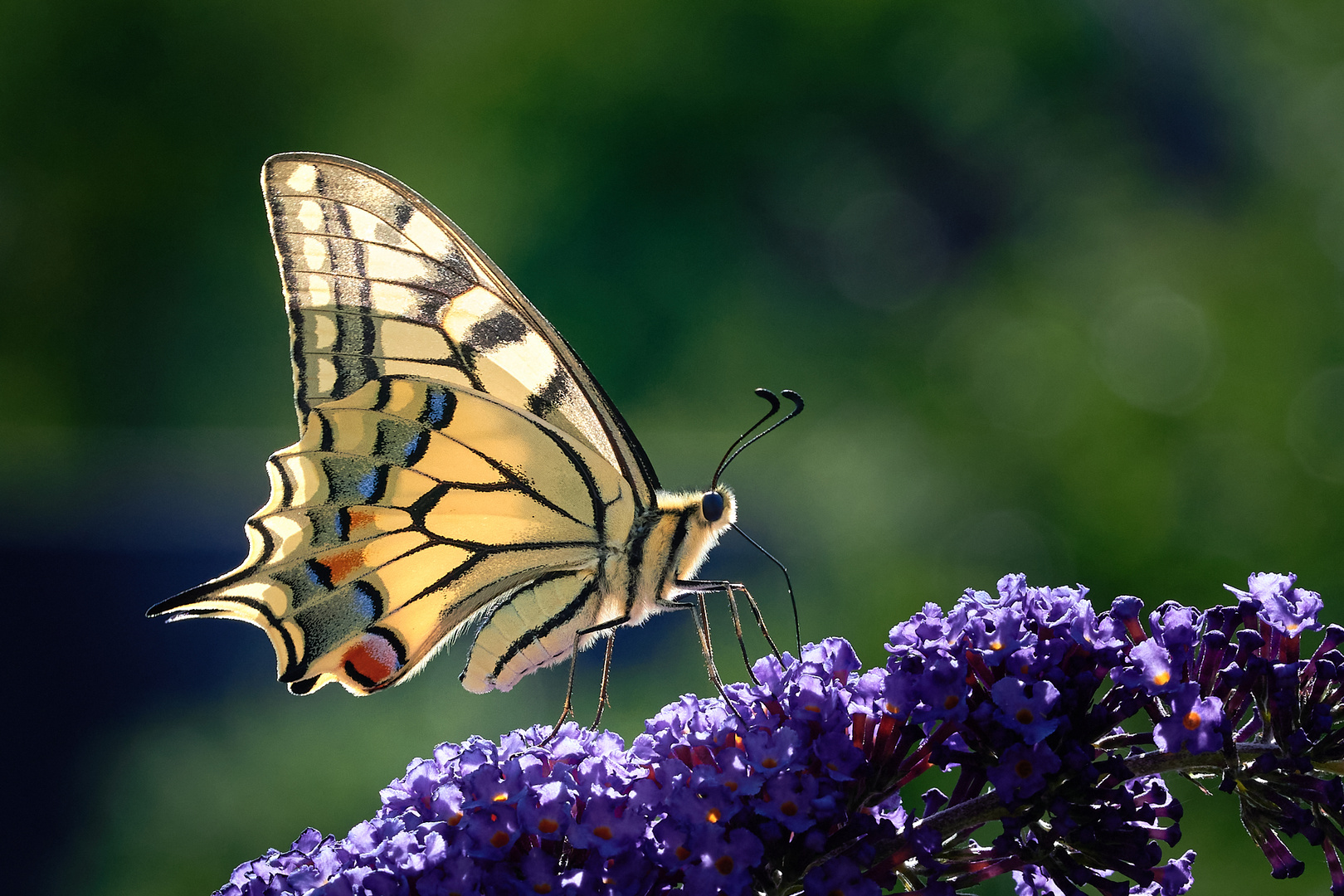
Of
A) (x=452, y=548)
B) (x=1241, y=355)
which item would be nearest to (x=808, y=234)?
(x=1241, y=355)

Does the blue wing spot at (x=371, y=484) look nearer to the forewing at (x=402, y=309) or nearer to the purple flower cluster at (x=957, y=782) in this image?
the forewing at (x=402, y=309)

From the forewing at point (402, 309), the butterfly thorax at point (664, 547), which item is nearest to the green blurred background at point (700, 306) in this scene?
the butterfly thorax at point (664, 547)

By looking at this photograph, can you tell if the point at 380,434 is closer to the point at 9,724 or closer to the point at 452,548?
the point at 452,548

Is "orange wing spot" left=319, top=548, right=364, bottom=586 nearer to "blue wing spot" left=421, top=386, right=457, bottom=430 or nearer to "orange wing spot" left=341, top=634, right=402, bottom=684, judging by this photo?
"orange wing spot" left=341, top=634, right=402, bottom=684

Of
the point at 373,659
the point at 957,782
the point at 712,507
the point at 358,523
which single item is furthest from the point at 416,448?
the point at 957,782

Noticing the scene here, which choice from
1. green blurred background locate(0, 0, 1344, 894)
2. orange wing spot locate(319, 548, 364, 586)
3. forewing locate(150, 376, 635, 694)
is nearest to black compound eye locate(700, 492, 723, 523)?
forewing locate(150, 376, 635, 694)

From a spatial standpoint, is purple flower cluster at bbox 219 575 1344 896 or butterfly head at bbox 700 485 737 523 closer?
purple flower cluster at bbox 219 575 1344 896

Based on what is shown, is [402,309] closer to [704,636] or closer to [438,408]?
[438,408]
